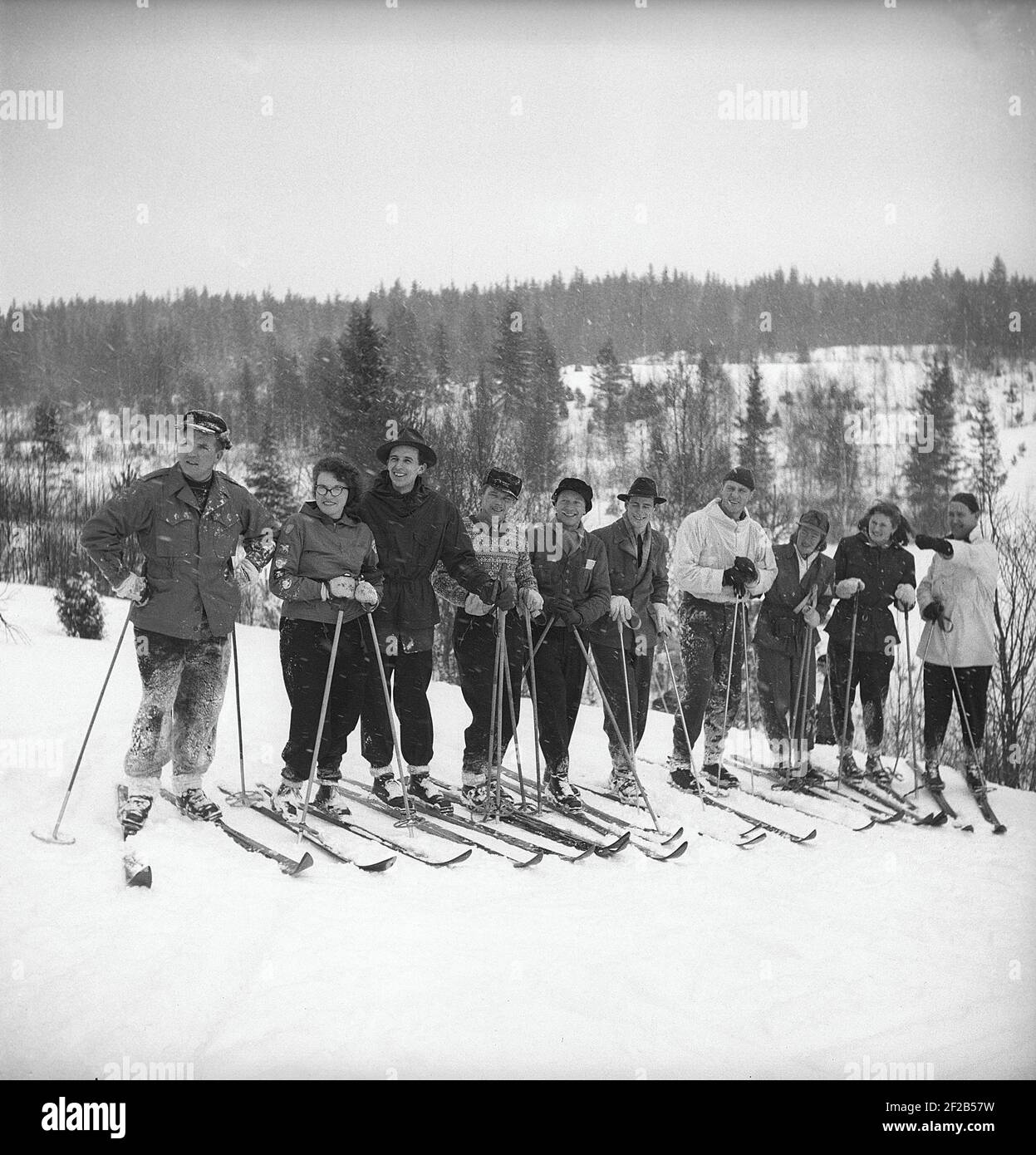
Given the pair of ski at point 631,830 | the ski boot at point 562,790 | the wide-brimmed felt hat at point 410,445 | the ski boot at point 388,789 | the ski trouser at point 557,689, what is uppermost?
the wide-brimmed felt hat at point 410,445

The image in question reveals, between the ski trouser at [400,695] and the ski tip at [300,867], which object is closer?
the ski tip at [300,867]

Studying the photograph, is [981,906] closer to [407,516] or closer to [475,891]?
[475,891]

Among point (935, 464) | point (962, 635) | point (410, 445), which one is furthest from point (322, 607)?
point (935, 464)

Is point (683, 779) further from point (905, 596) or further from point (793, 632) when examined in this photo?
point (905, 596)

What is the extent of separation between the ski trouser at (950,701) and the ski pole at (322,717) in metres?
4.36

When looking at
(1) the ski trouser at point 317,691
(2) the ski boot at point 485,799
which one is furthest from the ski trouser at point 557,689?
(1) the ski trouser at point 317,691

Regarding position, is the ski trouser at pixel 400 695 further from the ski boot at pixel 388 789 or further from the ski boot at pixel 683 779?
the ski boot at pixel 683 779

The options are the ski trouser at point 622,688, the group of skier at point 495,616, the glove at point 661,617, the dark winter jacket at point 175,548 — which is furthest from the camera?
the glove at point 661,617

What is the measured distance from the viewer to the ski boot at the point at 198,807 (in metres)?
4.69

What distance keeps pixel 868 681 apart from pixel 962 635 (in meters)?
0.75

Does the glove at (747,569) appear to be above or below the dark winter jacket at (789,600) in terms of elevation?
above

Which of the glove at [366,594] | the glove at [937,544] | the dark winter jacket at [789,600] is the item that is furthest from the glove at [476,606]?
the glove at [937,544]

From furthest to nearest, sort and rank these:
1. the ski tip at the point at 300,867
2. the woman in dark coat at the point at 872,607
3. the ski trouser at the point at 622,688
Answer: the woman in dark coat at the point at 872,607 < the ski trouser at the point at 622,688 < the ski tip at the point at 300,867

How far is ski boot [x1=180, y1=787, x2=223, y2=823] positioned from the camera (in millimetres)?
4689
